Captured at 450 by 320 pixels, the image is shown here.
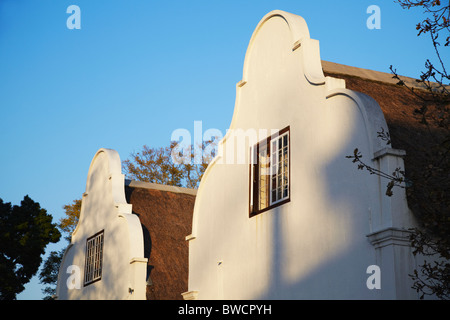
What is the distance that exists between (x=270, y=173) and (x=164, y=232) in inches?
304

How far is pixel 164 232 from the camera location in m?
20.8

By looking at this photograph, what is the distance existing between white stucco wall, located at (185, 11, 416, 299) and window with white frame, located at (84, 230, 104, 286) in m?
5.51

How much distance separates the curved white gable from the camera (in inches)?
736

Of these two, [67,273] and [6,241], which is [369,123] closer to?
[67,273]

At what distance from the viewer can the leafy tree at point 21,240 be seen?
102 feet

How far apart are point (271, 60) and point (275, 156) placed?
2.51m

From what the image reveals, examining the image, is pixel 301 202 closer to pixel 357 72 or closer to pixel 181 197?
pixel 357 72

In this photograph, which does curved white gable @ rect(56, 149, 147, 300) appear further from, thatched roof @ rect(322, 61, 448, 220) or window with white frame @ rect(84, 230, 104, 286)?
thatched roof @ rect(322, 61, 448, 220)

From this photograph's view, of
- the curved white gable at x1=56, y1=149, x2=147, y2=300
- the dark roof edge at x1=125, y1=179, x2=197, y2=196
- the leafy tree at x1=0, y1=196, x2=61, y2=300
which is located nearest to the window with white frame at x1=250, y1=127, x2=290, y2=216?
the curved white gable at x1=56, y1=149, x2=147, y2=300

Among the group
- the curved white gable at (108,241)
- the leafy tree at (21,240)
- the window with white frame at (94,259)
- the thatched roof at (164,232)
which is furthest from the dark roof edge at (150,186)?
the leafy tree at (21,240)

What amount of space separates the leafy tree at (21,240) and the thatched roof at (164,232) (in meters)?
12.9

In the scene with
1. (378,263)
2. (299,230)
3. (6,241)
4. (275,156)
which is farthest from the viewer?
(6,241)
